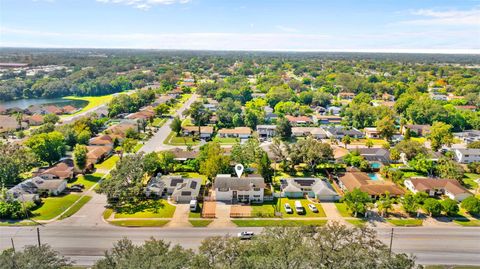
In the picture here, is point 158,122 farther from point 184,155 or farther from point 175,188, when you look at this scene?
point 175,188

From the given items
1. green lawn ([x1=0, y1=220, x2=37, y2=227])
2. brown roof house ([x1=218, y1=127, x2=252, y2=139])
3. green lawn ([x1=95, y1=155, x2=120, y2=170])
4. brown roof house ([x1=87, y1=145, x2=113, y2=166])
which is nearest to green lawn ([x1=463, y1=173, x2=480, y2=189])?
brown roof house ([x1=218, y1=127, x2=252, y2=139])

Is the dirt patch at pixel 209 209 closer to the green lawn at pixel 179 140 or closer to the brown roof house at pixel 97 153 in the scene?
the brown roof house at pixel 97 153

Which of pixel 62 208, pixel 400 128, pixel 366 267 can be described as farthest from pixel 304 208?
pixel 400 128

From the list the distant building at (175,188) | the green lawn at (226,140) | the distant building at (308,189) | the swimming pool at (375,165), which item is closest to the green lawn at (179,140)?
the green lawn at (226,140)

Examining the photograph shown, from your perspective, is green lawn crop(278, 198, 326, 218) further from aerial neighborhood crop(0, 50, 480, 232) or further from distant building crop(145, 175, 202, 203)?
distant building crop(145, 175, 202, 203)

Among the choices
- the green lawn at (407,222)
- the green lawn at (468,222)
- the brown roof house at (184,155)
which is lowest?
the green lawn at (407,222)

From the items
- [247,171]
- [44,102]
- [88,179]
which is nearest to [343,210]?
[247,171]
